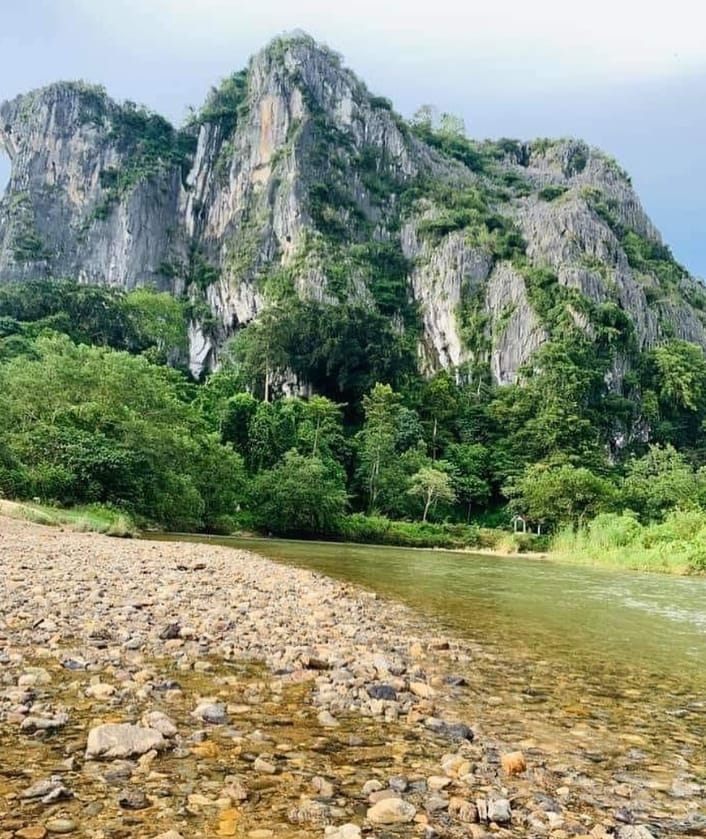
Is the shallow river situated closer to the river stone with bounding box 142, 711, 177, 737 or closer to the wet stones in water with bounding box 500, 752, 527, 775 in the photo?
the wet stones in water with bounding box 500, 752, 527, 775

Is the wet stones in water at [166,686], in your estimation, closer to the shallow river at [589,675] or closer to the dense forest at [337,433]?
the shallow river at [589,675]

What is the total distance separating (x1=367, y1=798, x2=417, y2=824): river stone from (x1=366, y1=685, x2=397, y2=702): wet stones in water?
6.05ft

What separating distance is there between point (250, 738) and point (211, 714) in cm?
40

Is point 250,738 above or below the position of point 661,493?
below

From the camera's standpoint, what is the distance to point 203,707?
13.7ft

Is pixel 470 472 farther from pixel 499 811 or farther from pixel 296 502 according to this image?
pixel 499 811

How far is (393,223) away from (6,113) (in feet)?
249

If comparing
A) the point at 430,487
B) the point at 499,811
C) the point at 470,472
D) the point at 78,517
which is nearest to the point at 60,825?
the point at 499,811

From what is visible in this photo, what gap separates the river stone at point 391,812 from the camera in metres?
2.92

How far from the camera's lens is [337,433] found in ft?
201

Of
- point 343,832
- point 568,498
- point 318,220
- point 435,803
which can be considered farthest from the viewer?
point 318,220

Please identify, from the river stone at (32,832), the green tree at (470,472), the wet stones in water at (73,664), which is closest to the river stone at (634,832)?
the river stone at (32,832)

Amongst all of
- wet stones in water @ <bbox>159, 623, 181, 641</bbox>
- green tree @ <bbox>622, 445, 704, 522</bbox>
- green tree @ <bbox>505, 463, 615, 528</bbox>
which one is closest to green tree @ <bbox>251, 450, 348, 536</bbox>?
green tree @ <bbox>505, 463, 615, 528</bbox>

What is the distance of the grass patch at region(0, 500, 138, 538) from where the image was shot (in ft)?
66.6
